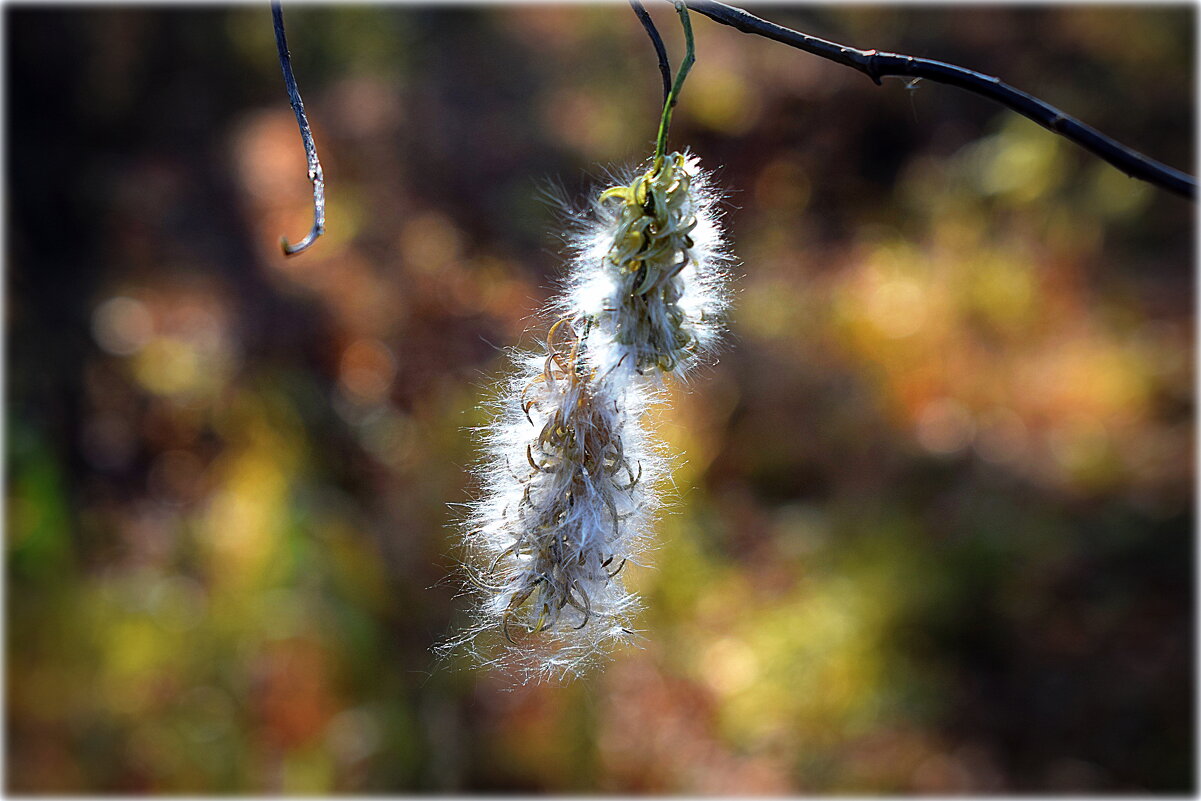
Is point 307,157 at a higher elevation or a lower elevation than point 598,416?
higher

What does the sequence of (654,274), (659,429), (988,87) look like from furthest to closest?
(659,429) < (654,274) < (988,87)

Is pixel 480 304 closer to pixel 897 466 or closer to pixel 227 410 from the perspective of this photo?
pixel 227 410

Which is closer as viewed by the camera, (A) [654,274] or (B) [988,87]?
(B) [988,87]

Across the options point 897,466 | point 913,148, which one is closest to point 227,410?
point 897,466

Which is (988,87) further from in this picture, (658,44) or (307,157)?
(307,157)

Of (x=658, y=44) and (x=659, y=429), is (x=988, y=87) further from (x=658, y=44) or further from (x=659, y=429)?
(x=659, y=429)

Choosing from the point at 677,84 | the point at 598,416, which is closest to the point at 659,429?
the point at 598,416

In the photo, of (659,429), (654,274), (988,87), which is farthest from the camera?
(659,429)

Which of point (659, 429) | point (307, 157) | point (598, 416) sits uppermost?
point (659, 429)
